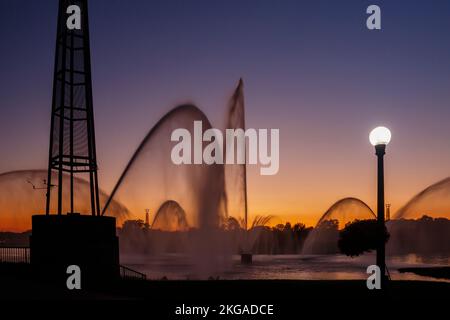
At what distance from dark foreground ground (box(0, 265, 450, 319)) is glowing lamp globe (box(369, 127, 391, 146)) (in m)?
2.88

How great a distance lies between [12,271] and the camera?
68.1 feet

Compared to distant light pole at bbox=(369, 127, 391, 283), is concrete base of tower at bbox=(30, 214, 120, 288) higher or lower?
lower

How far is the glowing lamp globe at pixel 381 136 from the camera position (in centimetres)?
1012

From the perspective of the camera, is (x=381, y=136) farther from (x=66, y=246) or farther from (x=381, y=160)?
(x=66, y=246)

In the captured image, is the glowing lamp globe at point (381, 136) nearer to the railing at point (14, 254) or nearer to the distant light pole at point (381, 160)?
the distant light pole at point (381, 160)

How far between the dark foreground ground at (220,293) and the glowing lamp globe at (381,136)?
9.43ft

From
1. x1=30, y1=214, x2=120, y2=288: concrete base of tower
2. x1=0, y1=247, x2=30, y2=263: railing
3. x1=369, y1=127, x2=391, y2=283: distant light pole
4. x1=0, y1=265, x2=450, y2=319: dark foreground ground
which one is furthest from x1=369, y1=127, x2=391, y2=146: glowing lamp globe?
x1=0, y1=247, x2=30, y2=263: railing

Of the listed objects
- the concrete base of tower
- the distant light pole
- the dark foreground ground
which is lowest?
the dark foreground ground

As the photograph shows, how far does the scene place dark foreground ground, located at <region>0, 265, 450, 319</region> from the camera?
45.3 ft

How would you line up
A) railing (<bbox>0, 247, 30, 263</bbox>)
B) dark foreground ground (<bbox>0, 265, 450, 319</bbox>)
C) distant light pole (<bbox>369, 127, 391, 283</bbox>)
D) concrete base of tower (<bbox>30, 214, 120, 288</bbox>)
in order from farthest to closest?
railing (<bbox>0, 247, 30, 263</bbox>), concrete base of tower (<bbox>30, 214, 120, 288</bbox>), dark foreground ground (<bbox>0, 265, 450, 319</bbox>), distant light pole (<bbox>369, 127, 391, 283</bbox>)

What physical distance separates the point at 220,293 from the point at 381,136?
802cm

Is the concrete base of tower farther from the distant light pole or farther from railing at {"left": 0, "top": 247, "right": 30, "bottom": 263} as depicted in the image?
the distant light pole

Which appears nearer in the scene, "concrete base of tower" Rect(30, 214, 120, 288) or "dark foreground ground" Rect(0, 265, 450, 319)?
"dark foreground ground" Rect(0, 265, 450, 319)
